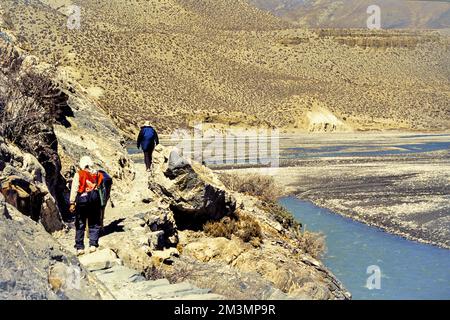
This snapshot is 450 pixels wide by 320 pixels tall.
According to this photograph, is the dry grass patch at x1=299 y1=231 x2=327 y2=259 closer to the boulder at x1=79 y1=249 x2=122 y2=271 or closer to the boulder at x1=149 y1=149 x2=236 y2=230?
the boulder at x1=149 y1=149 x2=236 y2=230

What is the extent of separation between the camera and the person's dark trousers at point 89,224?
24.6ft

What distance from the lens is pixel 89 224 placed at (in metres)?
7.62

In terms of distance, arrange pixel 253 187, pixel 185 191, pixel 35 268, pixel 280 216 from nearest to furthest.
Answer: pixel 35 268 → pixel 185 191 → pixel 280 216 → pixel 253 187

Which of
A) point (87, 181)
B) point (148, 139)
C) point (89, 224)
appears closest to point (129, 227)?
point (89, 224)

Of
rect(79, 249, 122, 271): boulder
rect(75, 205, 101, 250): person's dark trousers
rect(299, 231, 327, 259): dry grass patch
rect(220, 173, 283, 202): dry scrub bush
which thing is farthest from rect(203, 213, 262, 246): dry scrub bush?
rect(220, 173, 283, 202): dry scrub bush

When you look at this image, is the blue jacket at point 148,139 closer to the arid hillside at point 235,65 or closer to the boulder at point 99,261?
the boulder at point 99,261

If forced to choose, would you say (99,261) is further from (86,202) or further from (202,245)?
(202,245)

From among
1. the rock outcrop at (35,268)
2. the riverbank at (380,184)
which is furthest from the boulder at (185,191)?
the riverbank at (380,184)

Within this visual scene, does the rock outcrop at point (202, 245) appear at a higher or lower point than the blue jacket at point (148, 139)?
lower

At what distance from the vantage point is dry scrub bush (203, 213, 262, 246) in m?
10.7

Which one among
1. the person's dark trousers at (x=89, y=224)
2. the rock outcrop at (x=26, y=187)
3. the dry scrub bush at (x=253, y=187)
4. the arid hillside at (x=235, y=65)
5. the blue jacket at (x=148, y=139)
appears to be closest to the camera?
the rock outcrop at (x=26, y=187)

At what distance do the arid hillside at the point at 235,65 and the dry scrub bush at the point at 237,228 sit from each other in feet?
104

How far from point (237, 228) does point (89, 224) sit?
159 inches

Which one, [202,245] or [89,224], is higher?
[89,224]
